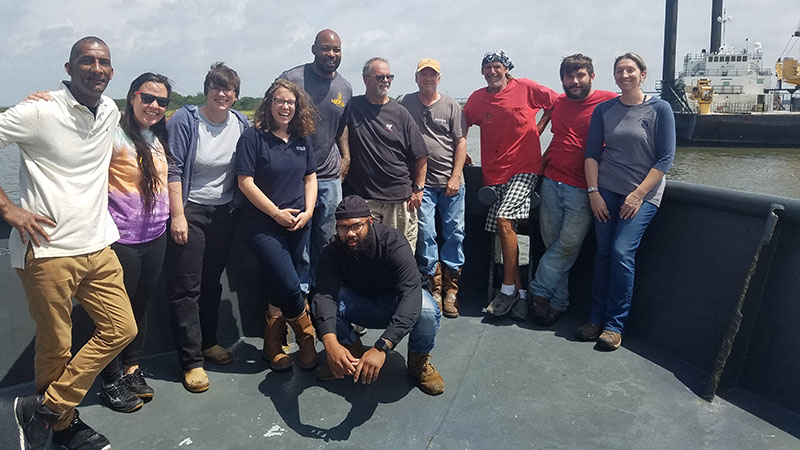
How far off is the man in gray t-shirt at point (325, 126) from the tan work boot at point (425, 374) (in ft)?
2.96

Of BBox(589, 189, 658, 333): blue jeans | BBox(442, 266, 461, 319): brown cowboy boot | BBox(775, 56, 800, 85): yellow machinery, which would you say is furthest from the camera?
BBox(775, 56, 800, 85): yellow machinery

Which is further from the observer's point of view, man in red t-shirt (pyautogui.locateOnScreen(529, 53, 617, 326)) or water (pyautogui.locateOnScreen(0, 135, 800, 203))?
water (pyautogui.locateOnScreen(0, 135, 800, 203))

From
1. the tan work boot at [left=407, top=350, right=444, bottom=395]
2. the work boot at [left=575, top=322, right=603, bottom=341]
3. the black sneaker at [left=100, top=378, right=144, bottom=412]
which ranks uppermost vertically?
the black sneaker at [left=100, top=378, right=144, bottom=412]

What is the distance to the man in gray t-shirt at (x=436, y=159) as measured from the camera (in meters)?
4.28

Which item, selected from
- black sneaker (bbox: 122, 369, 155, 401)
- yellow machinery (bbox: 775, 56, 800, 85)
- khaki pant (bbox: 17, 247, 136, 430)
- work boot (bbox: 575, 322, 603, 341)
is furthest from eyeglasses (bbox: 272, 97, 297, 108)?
yellow machinery (bbox: 775, 56, 800, 85)

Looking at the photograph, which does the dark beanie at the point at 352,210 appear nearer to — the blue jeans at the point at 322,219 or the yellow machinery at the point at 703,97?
the blue jeans at the point at 322,219

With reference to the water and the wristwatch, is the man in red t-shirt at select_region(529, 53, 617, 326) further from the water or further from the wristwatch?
the water

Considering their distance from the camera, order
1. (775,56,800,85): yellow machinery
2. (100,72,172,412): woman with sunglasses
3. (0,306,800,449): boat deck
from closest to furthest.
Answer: (0,306,800,449): boat deck
(100,72,172,412): woman with sunglasses
(775,56,800,85): yellow machinery

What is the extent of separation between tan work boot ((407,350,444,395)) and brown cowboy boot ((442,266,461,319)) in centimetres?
108

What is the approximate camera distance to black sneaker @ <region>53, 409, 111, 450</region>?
257 cm

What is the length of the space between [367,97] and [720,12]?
51.1 meters

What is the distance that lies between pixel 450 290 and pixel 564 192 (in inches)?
45.3

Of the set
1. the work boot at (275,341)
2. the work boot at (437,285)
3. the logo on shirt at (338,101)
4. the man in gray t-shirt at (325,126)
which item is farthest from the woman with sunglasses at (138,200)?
the work boot at (437,285)

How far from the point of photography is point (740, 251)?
→ 125 inches
